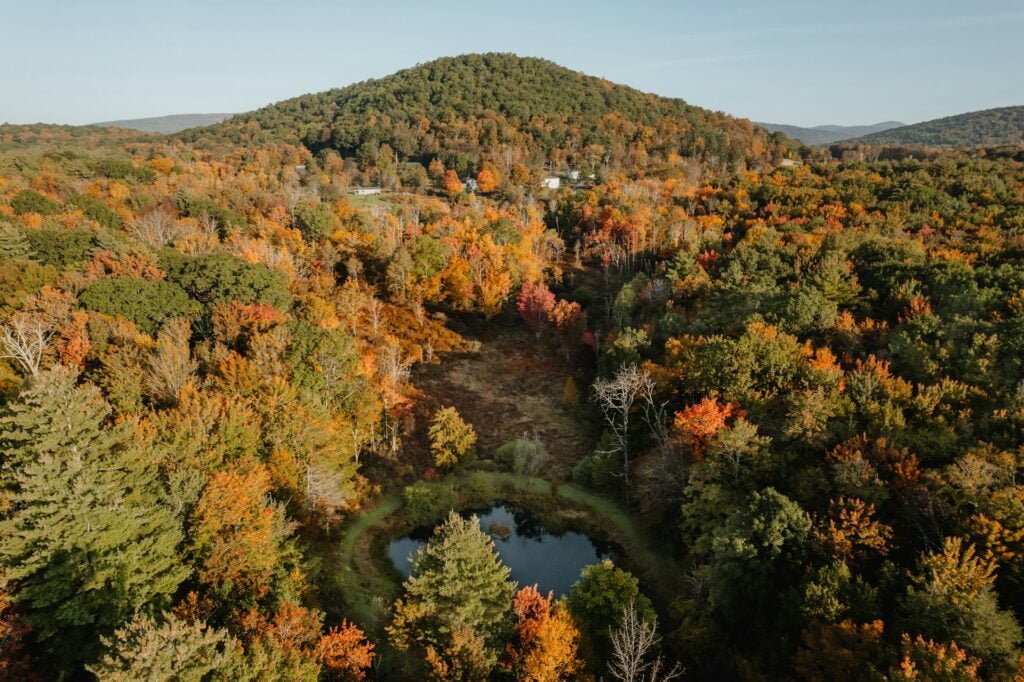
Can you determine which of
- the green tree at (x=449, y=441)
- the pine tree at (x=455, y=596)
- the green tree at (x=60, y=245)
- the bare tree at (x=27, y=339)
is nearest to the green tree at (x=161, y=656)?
the pine tree at (x=455, y=596)

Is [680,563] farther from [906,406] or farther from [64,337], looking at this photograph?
[64,337]

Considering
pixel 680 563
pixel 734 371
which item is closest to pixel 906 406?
pixel 734 371

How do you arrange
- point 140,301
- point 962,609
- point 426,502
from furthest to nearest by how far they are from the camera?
point 140,301 → point 426,502 → point 962,609

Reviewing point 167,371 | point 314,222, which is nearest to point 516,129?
point 314,222

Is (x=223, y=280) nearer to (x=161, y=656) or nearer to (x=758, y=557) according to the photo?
(x=161, y=656)

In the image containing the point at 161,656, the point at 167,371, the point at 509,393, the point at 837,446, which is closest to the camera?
the point at 161,656
